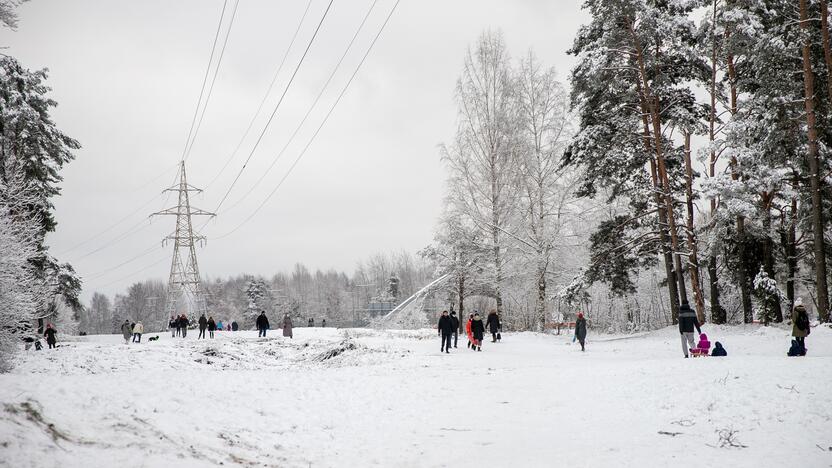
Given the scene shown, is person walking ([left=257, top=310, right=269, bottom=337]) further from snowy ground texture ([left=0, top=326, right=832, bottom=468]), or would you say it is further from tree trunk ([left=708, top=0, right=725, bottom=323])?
tree trunk ([left=708, top=0, right=725, bottom=323])

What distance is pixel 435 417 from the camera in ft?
29.1

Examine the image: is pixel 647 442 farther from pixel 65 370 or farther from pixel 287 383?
pixel 65 370

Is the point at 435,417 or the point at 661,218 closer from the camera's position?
the point at 435,417

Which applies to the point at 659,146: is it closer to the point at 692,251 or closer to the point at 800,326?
the point at 692,251

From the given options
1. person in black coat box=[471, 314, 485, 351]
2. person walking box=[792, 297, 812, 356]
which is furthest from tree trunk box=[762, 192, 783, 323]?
person in black coat box=[471, 314, 485, 351]

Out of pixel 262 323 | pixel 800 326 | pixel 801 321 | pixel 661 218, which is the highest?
pixel 661 218

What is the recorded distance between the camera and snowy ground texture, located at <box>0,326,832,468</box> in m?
5.84

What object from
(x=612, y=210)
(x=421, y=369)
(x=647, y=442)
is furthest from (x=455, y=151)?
(x=647, y=442)

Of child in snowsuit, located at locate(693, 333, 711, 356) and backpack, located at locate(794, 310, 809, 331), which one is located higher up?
backpack, located at locate(794, 310, 809, 331)

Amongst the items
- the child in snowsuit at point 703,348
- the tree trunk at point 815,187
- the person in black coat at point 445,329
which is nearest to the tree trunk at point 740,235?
the tree trunk at point 815,187

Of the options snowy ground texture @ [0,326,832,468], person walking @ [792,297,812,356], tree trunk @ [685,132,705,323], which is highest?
tree trunk @ [685,132,705,323]

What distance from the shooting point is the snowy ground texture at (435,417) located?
584 cm

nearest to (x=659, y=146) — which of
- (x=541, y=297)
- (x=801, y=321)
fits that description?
(x=541, y=297)

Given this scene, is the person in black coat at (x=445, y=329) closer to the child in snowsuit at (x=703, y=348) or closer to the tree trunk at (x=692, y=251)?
the child in snowsuit at (x=703, y=348)
